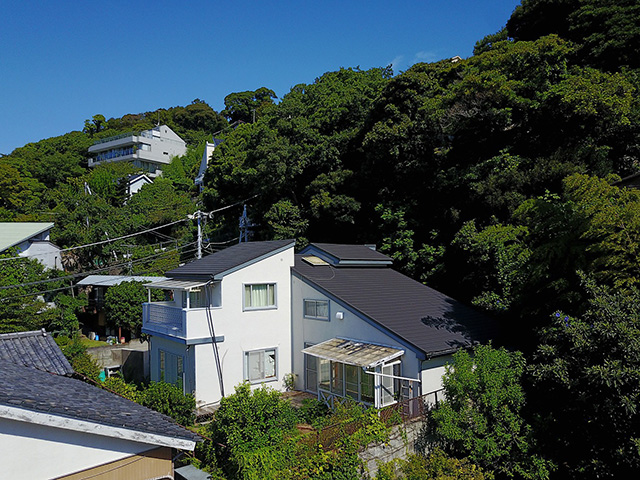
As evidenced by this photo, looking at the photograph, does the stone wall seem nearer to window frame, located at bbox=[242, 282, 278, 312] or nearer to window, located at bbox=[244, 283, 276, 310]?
window frame, located at bbox=[242, 282, 278, 312]

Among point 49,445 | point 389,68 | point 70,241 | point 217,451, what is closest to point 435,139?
point 389,68

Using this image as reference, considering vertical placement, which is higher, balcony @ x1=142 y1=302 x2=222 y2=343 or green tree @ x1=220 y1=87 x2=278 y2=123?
green tree @ x1=220 y1=87 x2=278 y2=123

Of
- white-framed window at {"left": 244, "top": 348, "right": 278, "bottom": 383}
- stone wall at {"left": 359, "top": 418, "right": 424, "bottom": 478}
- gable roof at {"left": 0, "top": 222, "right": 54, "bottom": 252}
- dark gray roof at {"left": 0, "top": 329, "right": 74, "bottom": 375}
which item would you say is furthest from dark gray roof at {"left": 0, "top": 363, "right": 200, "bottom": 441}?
gable roof at {"left": 0, "top": 222, "right": 54, "bottom": 252}

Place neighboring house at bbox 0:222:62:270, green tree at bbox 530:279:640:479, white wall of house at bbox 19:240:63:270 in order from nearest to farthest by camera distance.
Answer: green tree at bbox 530:279:640:479
neighboring house at bbox 0:222:62:270
white wall of house at bbox 19:240:63:270

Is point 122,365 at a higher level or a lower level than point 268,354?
lower

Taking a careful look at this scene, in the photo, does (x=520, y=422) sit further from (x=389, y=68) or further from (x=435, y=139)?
(x=389, y=68)

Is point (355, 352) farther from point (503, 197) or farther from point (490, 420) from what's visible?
point (503, 197)
